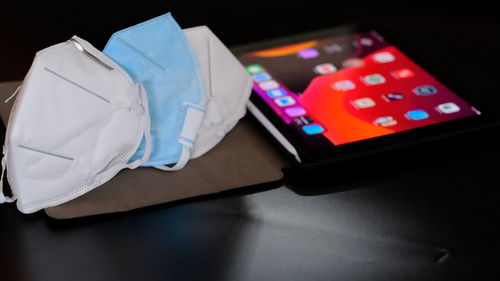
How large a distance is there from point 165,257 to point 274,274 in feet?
0.46

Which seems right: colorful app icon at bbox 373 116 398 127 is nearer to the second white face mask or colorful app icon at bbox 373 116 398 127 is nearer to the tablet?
the tablet

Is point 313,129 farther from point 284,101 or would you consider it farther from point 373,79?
point 373,79

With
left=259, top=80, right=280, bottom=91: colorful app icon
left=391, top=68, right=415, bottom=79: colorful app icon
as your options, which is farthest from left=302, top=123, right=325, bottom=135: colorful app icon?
left=391, top=68, right=415, bottom=79: colorful app icon

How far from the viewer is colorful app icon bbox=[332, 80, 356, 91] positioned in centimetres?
123

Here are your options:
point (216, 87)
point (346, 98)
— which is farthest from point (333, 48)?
point (216, 87)

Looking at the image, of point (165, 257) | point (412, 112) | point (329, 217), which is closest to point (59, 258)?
point (165, 257)

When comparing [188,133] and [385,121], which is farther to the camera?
[385,121]

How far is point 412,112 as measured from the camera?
3.93 ft

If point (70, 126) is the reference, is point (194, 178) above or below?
below

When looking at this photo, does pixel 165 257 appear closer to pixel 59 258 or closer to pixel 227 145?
pixel 59 258

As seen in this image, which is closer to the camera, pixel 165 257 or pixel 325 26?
pixel 165 257

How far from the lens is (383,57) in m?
1.32

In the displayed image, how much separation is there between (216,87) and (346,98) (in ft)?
0.78

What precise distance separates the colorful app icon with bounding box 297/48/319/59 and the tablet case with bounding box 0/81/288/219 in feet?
0.70
